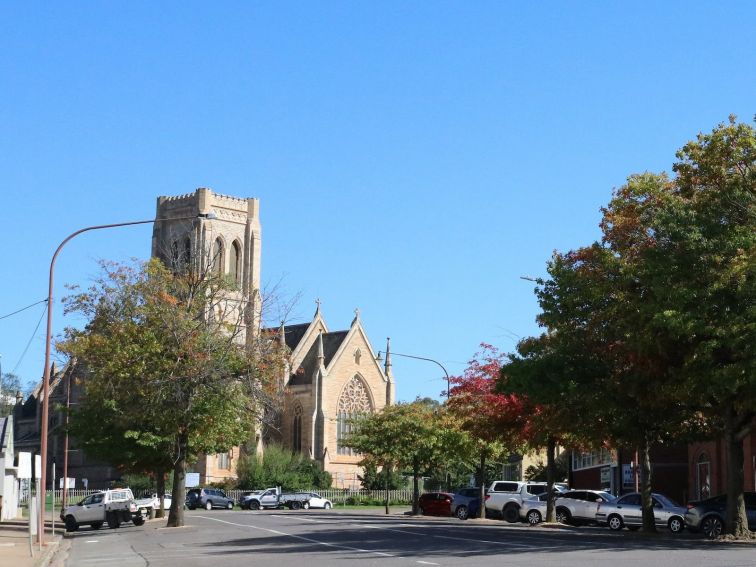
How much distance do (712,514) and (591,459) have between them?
111 feet

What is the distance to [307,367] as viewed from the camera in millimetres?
97500

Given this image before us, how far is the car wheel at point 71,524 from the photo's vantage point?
144ft

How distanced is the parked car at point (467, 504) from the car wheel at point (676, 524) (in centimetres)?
1356

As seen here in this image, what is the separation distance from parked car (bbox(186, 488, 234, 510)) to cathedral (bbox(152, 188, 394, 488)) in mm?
18004

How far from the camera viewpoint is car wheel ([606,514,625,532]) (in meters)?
38.8

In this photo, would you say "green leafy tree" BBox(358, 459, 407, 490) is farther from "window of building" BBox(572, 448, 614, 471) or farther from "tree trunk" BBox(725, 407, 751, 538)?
"tree trunk" BBox(725, 407, 751, 538)

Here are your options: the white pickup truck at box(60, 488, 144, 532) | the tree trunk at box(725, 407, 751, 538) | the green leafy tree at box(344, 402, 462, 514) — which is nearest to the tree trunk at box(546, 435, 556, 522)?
the tree trunk at box(725, 407, 751, 538)

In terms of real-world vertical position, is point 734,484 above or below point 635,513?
above

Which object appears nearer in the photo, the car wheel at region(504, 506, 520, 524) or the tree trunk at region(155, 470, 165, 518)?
the car wheel at region(504, 506, 520, 524)

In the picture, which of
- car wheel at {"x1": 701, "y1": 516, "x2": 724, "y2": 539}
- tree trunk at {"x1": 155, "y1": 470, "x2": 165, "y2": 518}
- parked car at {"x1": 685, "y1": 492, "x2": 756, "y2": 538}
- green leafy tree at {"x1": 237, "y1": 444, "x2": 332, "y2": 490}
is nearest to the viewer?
car wheel at {"x1": 701, "y1": 516, "x2": 724, "y2": 539}

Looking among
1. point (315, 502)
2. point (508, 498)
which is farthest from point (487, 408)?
point (315, 502)

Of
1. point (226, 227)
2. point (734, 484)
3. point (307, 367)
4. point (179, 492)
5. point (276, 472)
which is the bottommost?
point (276, 472)

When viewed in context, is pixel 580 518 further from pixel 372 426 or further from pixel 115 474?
pixel 115 474

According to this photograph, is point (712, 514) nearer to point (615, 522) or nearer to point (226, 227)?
point (615, 522)
